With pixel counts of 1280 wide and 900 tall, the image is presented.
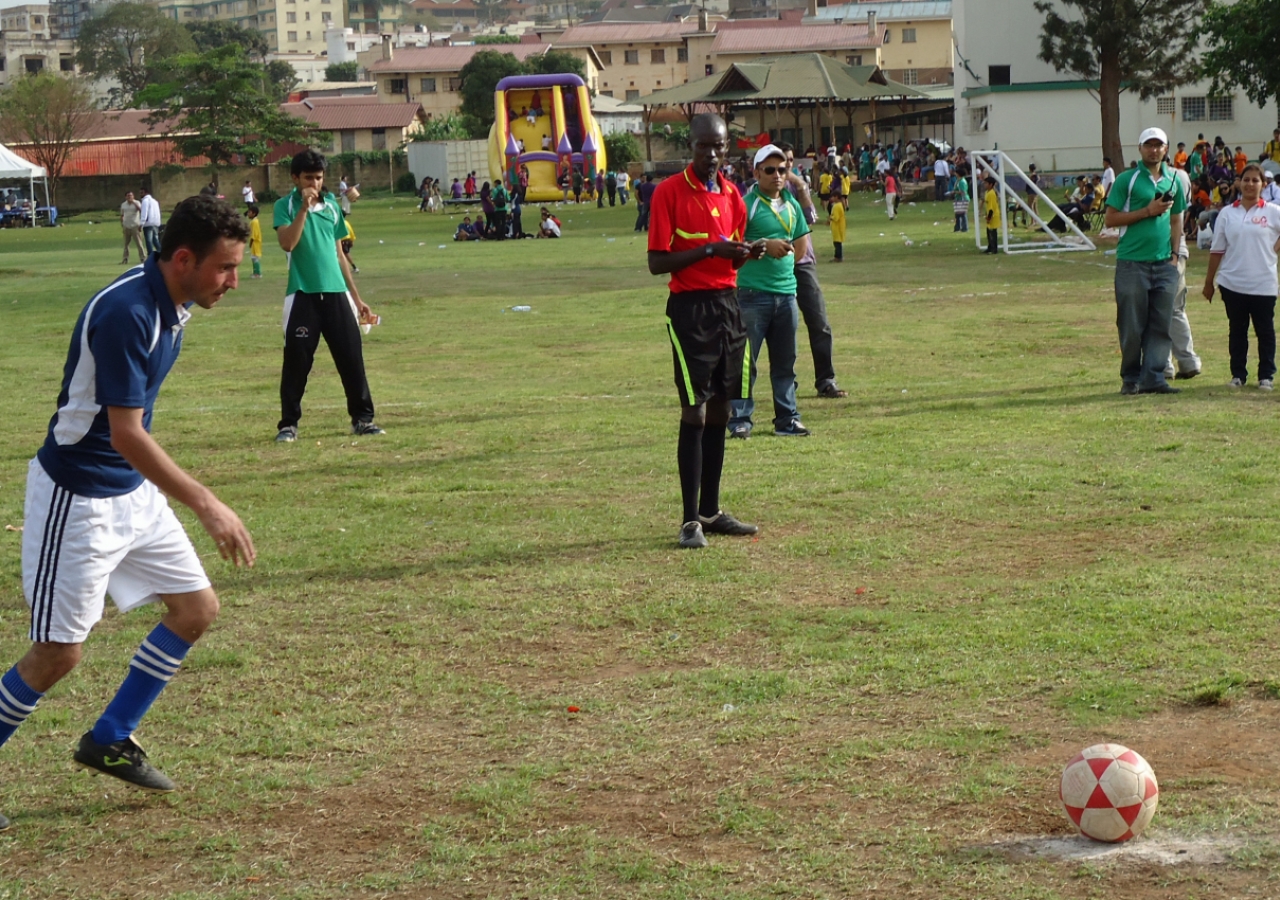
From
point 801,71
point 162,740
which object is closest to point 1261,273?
point 162,740

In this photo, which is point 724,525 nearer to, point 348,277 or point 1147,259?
point 348,277

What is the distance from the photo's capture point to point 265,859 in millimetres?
4391

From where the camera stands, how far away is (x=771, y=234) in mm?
10875

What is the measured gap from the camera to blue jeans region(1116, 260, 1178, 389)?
1170cm

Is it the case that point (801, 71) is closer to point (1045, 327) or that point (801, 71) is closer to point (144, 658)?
point (1045, 327)

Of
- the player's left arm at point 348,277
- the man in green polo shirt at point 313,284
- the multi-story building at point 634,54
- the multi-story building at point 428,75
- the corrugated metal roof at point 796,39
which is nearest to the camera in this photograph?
the man in green polo shirt at point 313,284

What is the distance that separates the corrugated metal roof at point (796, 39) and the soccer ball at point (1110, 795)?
4024 inches

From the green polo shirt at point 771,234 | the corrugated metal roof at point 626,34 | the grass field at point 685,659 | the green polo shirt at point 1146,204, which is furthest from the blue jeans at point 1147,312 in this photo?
the corrugated metal roof at point 626,34

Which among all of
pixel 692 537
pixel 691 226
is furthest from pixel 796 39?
pixel 692 537

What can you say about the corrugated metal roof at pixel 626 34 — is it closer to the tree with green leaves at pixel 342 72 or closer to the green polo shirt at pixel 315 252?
the tree with green leaves at pixel 342 72

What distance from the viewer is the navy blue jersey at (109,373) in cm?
430

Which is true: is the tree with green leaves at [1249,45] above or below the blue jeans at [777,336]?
above

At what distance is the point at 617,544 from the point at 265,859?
380cm

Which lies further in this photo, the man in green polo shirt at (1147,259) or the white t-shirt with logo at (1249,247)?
the white t-shirt with logo at (1249,247)
